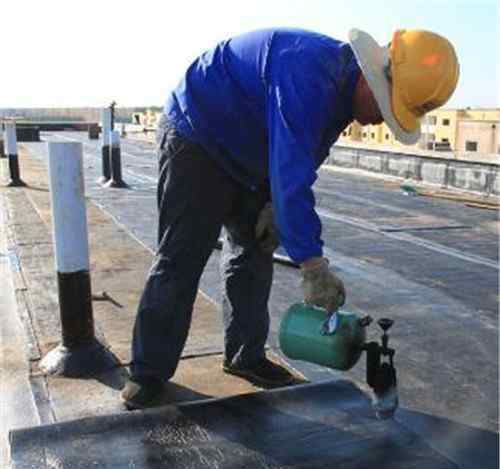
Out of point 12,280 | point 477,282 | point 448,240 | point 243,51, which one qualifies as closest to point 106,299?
point 12,280

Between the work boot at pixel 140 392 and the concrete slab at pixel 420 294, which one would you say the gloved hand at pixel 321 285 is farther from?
the work boot at pixel 140 392

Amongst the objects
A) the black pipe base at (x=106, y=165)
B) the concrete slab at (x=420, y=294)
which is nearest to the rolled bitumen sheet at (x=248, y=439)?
the concrete slab at (x=420, y=294)

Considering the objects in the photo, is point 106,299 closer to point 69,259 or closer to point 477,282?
point 69,259

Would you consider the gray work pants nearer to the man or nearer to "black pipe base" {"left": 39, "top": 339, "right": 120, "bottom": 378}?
the man

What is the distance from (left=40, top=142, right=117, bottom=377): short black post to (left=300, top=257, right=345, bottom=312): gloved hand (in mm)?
1290

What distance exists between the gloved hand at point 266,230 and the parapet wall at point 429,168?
901 centimetres

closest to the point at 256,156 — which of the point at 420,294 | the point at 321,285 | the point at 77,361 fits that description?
the point at 321,285

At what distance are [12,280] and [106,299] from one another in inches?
39.8

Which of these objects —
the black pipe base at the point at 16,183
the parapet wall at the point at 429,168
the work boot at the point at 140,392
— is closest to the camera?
the work boot at the point at 140,392

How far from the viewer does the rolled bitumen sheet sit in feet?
7.76

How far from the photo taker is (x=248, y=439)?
99.1 inches

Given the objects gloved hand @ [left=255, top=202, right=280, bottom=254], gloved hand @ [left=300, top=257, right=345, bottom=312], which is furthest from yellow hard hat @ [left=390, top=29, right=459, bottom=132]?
gloved hand @ [left=255, top=202, right=280, bottom=254]

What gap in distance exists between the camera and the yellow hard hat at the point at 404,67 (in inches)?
92.7

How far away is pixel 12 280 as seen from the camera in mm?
4875
